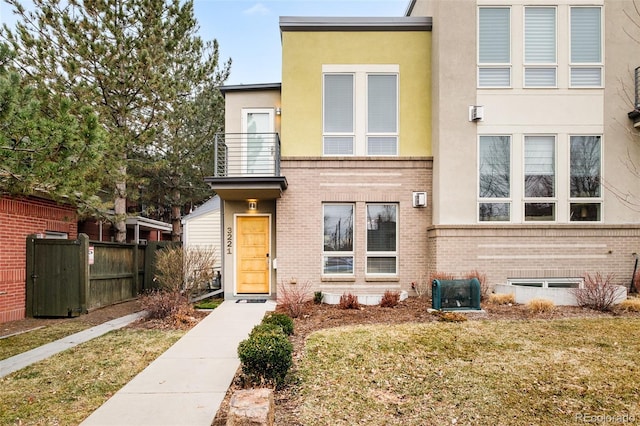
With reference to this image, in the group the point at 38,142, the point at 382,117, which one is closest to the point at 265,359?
the point at 38,142

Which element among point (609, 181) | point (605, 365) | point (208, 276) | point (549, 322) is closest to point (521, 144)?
point (609, 181)

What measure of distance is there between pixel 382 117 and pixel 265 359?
8354 mm

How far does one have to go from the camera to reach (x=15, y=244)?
31.7 ft

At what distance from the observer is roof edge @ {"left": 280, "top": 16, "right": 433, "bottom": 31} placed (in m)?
11.4

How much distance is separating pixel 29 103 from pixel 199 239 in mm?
13923

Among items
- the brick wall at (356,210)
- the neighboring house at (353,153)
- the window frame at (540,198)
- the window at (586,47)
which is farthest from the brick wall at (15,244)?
the window at (586,47)

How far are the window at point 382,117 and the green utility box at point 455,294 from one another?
4166 mm

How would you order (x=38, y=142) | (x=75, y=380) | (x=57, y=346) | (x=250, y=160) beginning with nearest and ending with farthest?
1. (x=75, y=380)
2. (x=38, y=142)
3. (x=57, y=346)
4. (x=250, y=160)

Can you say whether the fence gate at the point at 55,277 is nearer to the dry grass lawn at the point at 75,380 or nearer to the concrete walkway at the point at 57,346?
the concrete walkway at the point at 57,346

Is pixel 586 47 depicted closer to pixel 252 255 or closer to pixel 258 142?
pixel 258 142

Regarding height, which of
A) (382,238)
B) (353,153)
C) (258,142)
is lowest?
(382,238)

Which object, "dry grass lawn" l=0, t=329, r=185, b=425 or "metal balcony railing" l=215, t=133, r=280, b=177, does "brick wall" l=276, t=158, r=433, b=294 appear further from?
"dry grass lawn" l=0, t=329, r=185, b=425

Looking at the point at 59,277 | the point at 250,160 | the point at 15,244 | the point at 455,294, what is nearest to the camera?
the point at 455,294

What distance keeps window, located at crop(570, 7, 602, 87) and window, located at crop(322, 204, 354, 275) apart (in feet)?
23.0
